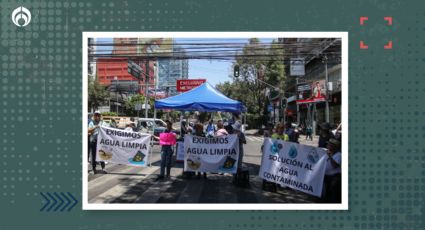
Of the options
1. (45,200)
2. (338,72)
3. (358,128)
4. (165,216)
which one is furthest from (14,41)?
(338,72)

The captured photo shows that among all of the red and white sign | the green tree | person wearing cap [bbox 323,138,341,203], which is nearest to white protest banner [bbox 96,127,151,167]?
person wearing cap [bbox 323,138,341,203]

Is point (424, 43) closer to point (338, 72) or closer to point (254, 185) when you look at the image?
point (254, 185)

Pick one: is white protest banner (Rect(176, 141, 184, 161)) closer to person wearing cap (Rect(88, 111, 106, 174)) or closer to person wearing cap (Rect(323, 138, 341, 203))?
person wearing cap (Rect(88, 111, 106, 174))

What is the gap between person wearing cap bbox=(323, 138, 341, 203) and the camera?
739 cm

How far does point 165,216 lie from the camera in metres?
6.23

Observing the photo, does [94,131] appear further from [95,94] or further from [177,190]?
[95,94]

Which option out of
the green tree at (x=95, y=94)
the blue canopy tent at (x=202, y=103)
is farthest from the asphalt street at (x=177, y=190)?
the green tree at (x=95, y=94)

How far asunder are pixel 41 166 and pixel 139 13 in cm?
272

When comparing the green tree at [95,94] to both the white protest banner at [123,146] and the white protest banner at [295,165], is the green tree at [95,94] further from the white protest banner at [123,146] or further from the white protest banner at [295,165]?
the white protest banner at [295,165]

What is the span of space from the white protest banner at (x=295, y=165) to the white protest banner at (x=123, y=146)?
10.6ft

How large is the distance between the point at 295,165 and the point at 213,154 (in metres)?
2.44

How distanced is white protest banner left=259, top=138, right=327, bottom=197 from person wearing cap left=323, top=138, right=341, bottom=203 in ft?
0.35

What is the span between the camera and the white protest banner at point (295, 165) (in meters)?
7.81

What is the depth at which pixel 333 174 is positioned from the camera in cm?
758
